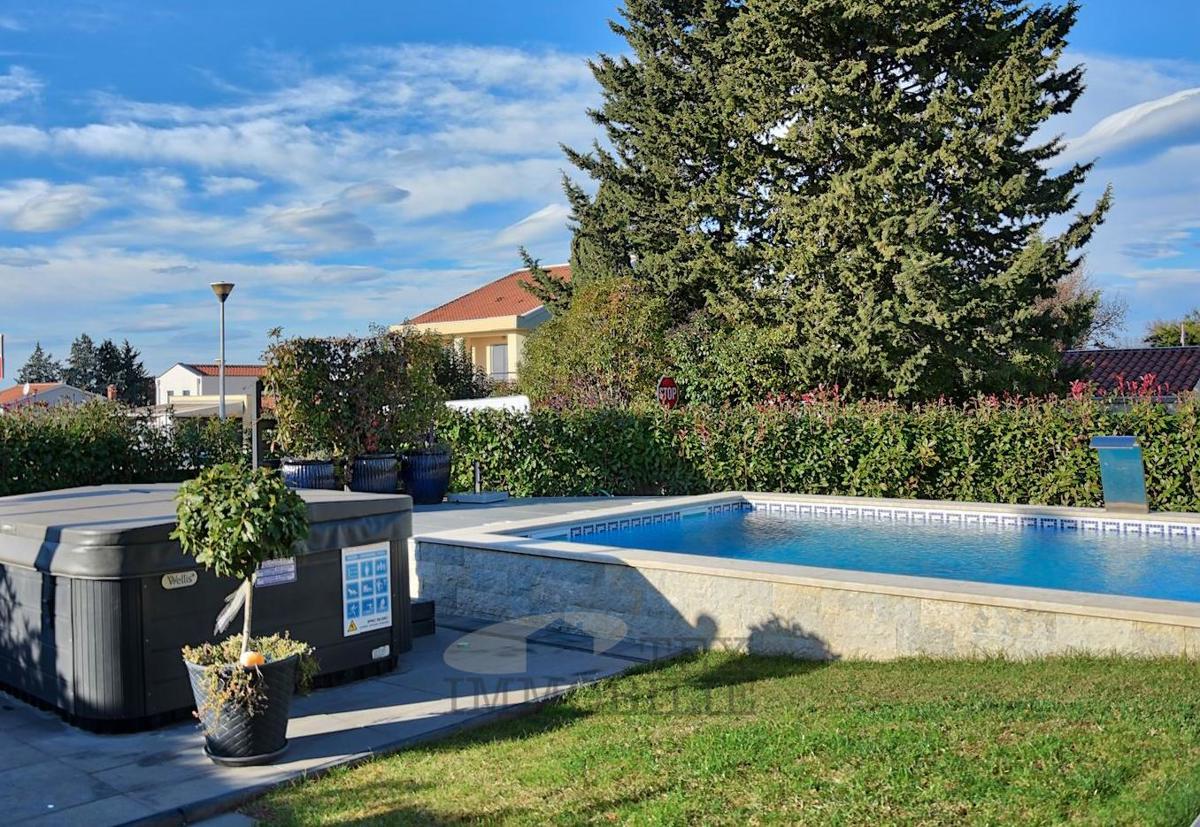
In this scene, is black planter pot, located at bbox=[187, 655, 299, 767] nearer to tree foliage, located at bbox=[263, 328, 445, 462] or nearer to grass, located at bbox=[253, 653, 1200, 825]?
grass, located at bbox=[253, 653, 1200, 825]

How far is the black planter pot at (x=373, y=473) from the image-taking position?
14.0 meters

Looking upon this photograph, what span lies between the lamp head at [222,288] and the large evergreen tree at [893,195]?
9.86 m

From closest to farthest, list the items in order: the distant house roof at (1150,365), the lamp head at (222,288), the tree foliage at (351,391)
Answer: the tree foliage at (351,391) → the lamp head at (222,288) → the distant house roof at (1150,365)

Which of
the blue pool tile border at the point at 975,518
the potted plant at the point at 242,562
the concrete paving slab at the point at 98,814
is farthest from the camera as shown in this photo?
the blue pool tile border at the point at 975,518

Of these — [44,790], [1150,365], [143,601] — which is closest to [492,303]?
[1150,365]

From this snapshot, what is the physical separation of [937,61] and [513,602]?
17776 millimetres

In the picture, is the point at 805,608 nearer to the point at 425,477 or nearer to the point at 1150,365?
the point at 425,477

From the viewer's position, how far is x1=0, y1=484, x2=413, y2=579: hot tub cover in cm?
548

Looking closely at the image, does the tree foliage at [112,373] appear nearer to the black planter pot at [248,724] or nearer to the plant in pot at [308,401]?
the plant in pot at [308,401]

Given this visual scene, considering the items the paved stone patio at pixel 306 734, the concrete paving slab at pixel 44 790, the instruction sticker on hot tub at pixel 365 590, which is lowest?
the paved stone patio at pixel 306 734

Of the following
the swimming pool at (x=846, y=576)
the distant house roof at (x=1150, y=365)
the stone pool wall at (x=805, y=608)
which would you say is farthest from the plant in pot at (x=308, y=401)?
the distant house roof at (x=1150, y=365)

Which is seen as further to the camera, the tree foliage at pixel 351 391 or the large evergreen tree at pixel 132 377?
the large evergreen tree at pixel 132 377

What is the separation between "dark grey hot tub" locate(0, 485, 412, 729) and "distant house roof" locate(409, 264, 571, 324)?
32979 mm

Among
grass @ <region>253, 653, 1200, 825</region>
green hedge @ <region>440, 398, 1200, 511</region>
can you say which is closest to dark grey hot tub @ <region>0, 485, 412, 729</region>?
grass @ <region>253, 653, 1200, 825</region>
